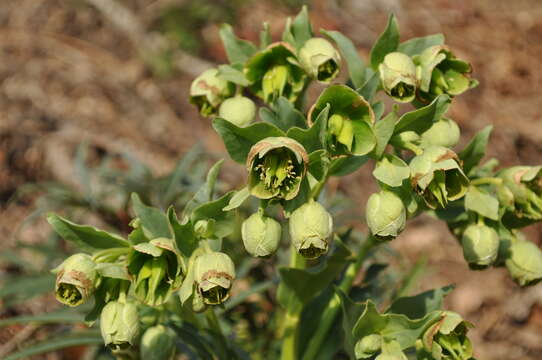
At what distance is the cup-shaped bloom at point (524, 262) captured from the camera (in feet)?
3.63

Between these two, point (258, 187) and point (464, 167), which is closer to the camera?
point (258, 187)

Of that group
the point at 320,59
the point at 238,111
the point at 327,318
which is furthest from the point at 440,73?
the point at 327,318

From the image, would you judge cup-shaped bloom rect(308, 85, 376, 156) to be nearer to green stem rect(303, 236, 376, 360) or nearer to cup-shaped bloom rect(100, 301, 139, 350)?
green stem rect(303, 236, 376, 360)

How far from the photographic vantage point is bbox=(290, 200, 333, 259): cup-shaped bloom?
928mm

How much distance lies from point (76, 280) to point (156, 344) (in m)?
0.24

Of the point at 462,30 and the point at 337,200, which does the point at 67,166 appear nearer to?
the point at 337,200

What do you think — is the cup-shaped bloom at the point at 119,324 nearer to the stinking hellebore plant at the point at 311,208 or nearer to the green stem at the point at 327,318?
the stinking hellebore plant at the point at 311,208

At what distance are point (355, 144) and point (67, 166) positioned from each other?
1.84 metres

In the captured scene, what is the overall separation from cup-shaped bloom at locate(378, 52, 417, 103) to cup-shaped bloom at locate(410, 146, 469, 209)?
0.12 m

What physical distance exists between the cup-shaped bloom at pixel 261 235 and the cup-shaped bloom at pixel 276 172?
4cm

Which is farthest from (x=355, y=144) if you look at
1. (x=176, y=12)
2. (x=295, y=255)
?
(x=176, y=12)

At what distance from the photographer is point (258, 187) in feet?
3.17

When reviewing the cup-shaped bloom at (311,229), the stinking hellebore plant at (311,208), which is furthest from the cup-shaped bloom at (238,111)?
the cup-shaped bloom at (311,229)

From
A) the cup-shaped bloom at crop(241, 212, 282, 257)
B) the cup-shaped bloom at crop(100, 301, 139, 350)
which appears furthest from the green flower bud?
the cup-shaped bloom at crop(241, 212, 282, 257)
